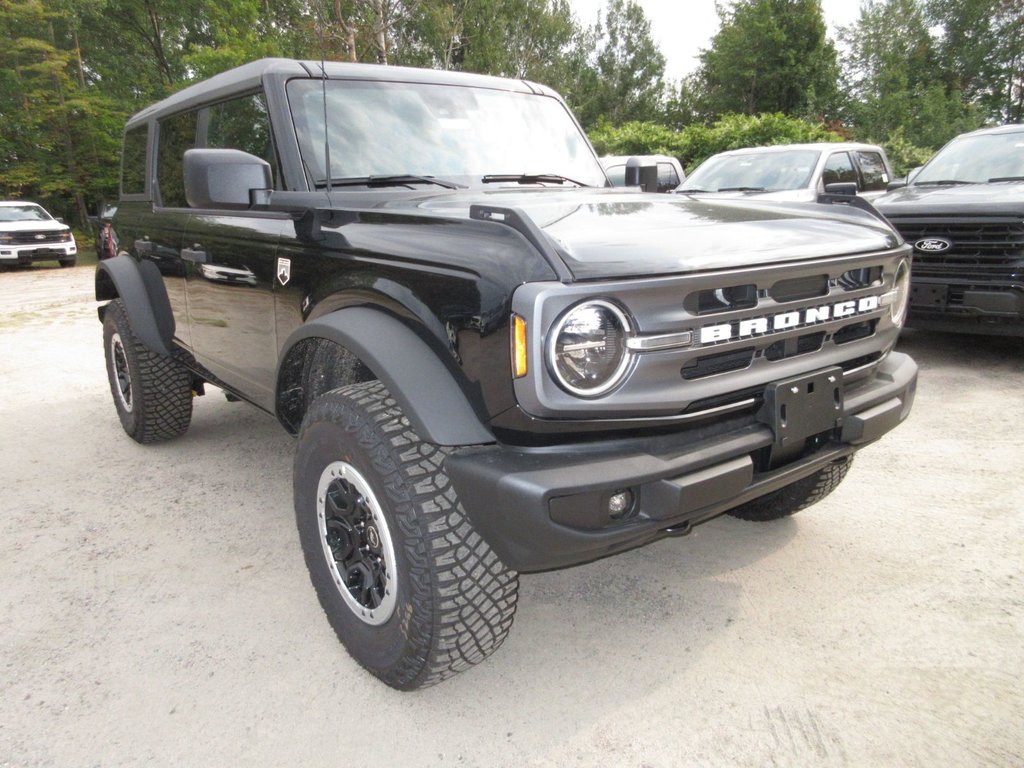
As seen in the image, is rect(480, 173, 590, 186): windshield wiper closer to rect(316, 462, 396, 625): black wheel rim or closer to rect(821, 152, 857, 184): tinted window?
rect(316, 462, 396, 625): black wheel rim

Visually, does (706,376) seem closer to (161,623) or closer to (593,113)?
(161,623)

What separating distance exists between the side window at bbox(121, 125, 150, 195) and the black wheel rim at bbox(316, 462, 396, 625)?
2.90 meters

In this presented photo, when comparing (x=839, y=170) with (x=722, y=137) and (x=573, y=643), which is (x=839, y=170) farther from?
(x=722, y=137)

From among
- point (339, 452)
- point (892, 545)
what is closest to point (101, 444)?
point (339, 452)

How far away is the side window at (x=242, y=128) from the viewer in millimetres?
2781

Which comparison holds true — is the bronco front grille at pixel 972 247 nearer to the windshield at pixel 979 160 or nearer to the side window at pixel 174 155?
the windshield at pixel 979 160

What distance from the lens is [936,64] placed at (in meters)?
40.1

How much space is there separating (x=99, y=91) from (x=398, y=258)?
25.4m

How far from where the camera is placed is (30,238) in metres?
16.4

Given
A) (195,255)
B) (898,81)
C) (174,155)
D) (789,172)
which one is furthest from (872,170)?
(898,81)

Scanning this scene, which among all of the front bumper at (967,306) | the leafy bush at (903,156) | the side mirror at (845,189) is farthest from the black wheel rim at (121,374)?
the leafy bush at (903,156)

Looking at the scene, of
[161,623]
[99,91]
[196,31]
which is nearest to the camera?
[161,623]

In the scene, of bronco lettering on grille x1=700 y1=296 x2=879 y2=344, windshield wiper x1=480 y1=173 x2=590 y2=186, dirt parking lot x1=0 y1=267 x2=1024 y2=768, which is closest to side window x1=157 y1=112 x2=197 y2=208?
dirt parking lot x1=0 y1=267 x2=1024 y2=768

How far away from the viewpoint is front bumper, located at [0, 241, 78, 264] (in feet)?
52.9
